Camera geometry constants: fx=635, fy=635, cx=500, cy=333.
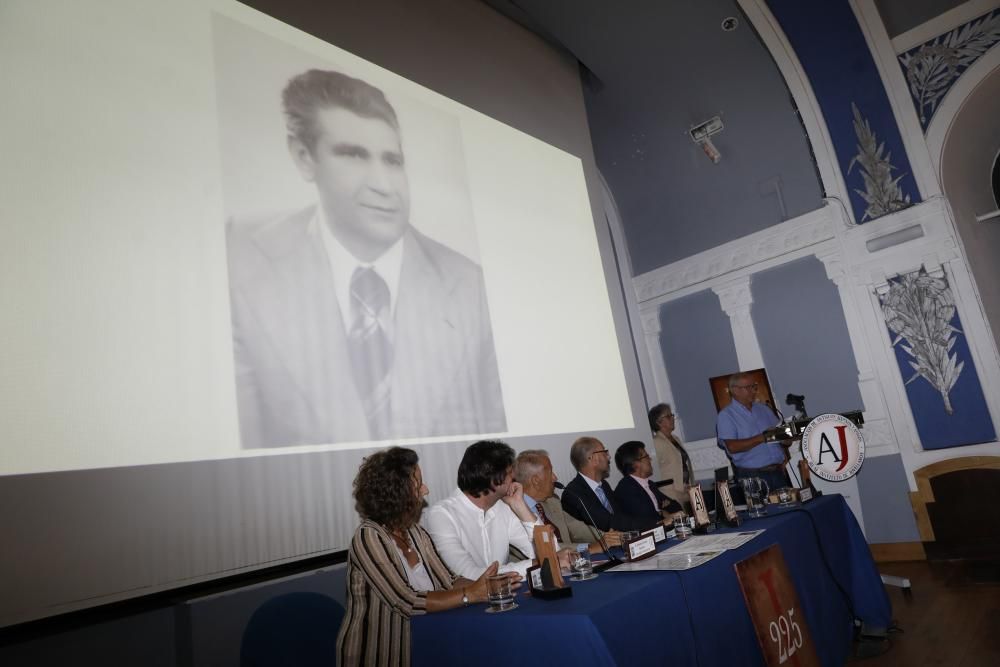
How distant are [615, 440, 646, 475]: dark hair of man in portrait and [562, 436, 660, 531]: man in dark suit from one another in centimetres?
21

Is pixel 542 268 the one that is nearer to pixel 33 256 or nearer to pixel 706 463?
pixel 33 256

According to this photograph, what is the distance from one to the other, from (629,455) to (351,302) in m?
1.56

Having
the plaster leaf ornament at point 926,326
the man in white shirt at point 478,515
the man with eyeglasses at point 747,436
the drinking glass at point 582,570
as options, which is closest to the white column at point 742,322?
the plaster leaf ornament at point 926,326

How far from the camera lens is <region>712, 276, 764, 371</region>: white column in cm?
575

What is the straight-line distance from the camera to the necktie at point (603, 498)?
9.70ft

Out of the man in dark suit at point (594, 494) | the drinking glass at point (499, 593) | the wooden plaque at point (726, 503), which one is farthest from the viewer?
the man in dark suit at point (594, 494)

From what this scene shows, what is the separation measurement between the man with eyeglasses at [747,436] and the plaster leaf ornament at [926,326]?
5.51ft

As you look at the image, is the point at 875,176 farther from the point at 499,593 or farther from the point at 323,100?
the point at 499,593

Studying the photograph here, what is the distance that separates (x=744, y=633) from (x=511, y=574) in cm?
70

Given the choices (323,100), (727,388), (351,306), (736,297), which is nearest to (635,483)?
(351,306)

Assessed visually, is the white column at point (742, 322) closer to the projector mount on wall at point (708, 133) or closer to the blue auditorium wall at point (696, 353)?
the blue auditorium wall at point (696, 353)

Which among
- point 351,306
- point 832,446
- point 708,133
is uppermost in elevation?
point 708,133

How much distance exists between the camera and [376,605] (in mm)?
1714

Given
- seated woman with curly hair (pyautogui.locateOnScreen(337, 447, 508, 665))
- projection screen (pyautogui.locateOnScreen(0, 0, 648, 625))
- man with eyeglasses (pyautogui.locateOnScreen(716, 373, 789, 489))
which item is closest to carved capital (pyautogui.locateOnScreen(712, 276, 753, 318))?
man with eyeglasses (pyautogui.locateOnScreen(716, 373, 789, 489))
